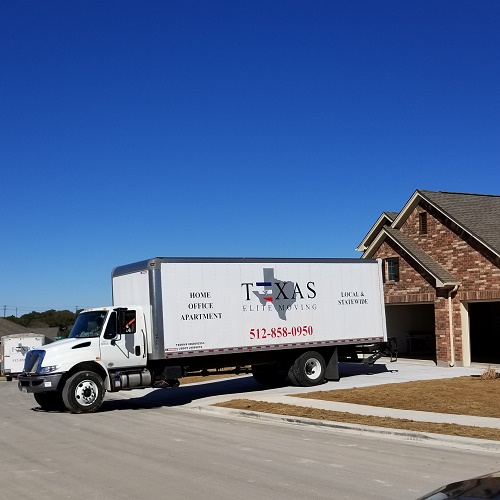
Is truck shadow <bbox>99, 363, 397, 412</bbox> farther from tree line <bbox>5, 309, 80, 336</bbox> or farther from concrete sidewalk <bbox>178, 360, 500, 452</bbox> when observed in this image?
tree line <bbox>5, 309, 80, 336</bbox>

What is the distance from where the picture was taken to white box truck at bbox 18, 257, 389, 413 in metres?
18.6

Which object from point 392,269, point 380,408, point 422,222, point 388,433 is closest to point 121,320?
point 380,408

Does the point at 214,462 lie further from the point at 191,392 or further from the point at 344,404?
the point at 191,392

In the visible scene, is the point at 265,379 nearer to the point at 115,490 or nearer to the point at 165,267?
the point at 165,267

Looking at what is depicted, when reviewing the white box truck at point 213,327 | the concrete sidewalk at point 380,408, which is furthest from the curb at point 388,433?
the white box truck at point 213,327

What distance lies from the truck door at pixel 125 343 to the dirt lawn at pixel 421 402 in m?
2.77

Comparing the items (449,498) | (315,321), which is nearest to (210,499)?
(449,498)

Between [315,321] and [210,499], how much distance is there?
14594mm

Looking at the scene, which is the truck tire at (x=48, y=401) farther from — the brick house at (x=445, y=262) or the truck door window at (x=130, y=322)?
the brick house at (x=445, y=262)

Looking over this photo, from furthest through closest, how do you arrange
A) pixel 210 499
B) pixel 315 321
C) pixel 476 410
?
pixel 315 321 → pixel 476 410 → pixel 210 499

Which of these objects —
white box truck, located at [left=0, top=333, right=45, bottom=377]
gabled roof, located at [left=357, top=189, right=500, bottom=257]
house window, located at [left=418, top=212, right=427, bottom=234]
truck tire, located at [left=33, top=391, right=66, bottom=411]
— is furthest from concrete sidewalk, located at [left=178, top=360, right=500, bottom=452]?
white box truck, located at [left=0, top=333, right=45, bottom=377]

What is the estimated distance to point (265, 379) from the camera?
2416cm

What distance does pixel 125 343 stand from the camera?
19.0 metres

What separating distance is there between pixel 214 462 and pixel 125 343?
28.2 feet
